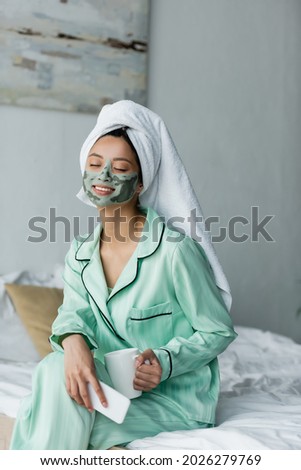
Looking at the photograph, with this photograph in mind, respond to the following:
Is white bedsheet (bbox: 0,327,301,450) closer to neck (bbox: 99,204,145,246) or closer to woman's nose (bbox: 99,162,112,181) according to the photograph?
neck (bbox: 99,204,145,246)

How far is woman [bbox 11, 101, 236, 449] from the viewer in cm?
163

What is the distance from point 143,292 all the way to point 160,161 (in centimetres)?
33

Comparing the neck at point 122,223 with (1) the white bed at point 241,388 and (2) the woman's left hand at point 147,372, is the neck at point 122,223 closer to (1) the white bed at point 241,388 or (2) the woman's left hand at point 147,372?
(2) the woman's left hand at point 147,372

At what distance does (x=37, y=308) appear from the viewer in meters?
2.98

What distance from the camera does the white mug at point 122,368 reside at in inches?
61.2

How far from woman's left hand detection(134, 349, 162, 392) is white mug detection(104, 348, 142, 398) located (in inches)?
0.4

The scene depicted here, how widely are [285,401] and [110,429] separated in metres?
0.75

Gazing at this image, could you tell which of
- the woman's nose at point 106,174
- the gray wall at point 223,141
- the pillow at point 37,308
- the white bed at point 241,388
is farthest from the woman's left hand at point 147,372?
the gray wall at point 223,141

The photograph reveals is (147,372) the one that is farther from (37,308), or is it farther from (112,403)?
(37,308)

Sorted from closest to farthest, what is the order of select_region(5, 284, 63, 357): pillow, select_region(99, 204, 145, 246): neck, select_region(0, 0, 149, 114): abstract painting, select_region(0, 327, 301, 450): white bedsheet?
1. select_region(0, 327, 301, 450): white bedsheet
2. select_region(99, 204, 145, 246): neck
3. select_region(5, 284, 63, 357): pillow
4. select_region(0, 0, 149, 114): abstract painting

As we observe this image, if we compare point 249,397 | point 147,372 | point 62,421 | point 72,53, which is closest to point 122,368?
point 147,372

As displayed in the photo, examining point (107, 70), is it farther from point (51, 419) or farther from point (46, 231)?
point (51, 419)

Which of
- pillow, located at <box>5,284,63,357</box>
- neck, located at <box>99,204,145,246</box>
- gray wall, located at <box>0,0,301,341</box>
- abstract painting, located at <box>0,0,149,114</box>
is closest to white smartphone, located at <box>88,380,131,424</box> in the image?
neck, located at <box>99,204,145,246</box>
